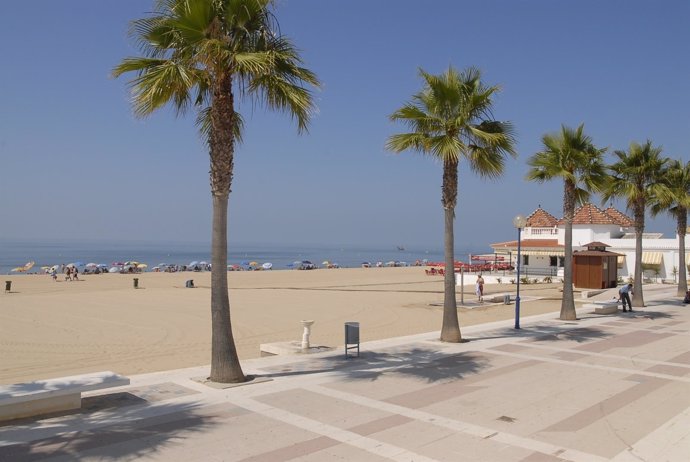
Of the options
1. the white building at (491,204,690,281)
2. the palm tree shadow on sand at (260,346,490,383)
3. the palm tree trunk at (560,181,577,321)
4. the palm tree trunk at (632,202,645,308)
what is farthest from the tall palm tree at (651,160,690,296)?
the palm tree shadow on sand at (260,346,490,383)

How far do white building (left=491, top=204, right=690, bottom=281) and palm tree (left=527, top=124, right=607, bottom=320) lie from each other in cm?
2172

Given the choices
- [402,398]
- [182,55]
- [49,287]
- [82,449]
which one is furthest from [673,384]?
[49,287]

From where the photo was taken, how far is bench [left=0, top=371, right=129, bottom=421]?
24.6 ft

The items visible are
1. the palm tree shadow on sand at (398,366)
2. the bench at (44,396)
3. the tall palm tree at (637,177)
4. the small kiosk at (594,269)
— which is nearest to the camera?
the bench at (44,396)

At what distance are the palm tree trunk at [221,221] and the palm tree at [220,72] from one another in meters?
0.02

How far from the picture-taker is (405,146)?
14602mm

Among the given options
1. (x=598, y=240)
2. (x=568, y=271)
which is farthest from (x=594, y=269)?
(x=568, y=271)

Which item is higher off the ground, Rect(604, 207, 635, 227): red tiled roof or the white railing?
Rect(604, 207, 635, 227): red tiled roof

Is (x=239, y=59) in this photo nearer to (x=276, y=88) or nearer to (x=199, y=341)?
(x=276, y=88)

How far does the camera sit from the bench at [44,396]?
749 centimetres

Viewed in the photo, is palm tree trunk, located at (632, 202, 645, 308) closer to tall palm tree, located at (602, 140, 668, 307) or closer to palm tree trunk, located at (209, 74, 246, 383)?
tall palm tree, located at (602, 140, 668, 307)

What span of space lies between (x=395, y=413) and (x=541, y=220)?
4574 cm

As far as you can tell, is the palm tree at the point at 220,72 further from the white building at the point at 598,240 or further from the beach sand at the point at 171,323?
the white building at the point at 598,240

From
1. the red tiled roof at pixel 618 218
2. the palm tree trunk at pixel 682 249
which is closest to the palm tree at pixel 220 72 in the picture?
the palm tree trunk at pixel 682 249
